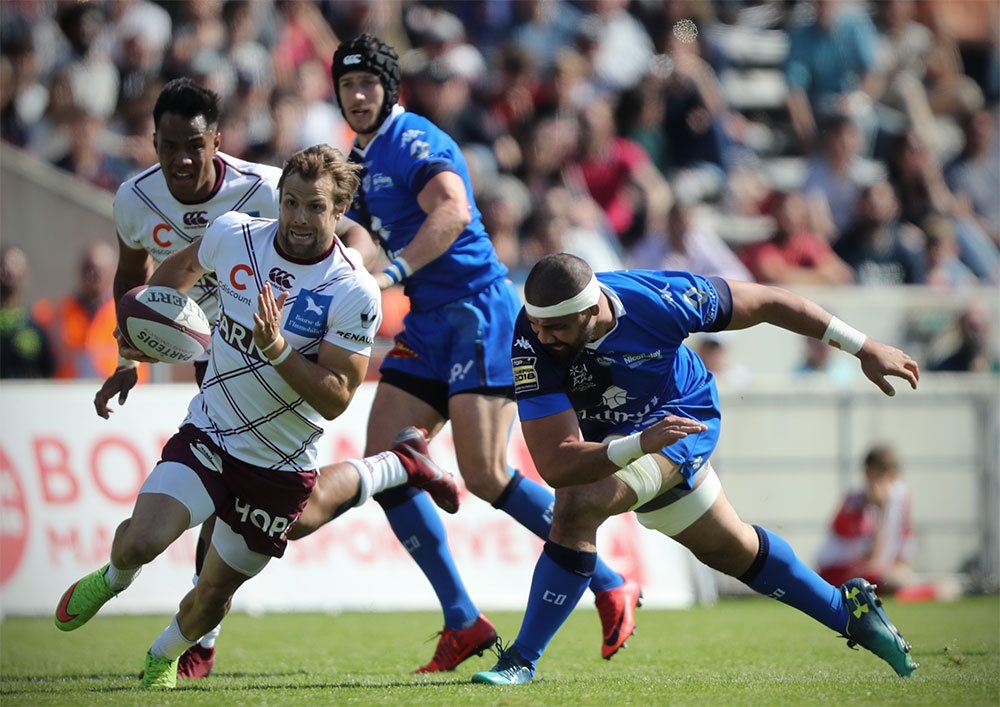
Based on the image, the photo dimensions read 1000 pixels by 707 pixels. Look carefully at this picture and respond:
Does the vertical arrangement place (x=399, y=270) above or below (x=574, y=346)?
above

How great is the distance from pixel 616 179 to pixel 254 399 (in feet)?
26.2

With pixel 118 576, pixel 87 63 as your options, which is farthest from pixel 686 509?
pixel 87 63

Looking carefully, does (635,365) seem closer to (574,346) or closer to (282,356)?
(574,346)

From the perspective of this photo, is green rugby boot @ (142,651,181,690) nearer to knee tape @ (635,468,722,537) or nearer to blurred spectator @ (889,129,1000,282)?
knee tape @ (635,468,722,537)

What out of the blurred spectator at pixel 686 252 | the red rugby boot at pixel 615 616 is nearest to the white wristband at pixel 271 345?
the red rugby boot at pixel 615 616

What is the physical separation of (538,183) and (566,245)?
1.27m

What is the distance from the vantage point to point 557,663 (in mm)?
6250

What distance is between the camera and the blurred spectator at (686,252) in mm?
11367

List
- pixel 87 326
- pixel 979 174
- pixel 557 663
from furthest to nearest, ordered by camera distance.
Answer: pixel 979 174 → pixel 87 326 → pixel 557 663

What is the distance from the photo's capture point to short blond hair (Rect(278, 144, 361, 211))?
5016mm

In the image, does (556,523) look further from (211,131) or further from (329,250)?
(211,131)

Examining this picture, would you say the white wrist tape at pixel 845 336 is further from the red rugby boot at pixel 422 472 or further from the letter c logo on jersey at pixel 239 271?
the letter c logo on jersey at pixel 239 271

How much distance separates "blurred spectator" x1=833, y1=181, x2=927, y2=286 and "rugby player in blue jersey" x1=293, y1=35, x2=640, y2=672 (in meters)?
7.00

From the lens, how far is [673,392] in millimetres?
5453
